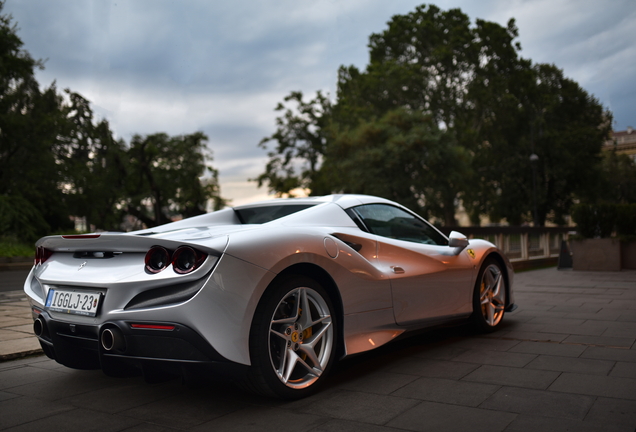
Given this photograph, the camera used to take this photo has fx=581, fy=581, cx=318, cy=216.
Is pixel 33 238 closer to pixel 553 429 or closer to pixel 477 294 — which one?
pixel 477 294

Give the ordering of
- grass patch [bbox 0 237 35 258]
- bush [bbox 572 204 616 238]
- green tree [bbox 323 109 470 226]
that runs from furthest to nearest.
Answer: green tree [bbox 323 109 470 226], grass patch [bbox 0 237 35 258], bush [bbox 572 204 616 238]

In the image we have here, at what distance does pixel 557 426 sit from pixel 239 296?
1.77 metres

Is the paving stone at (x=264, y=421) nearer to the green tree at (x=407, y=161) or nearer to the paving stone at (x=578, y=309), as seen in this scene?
the paving stone at (x=578, y=309)

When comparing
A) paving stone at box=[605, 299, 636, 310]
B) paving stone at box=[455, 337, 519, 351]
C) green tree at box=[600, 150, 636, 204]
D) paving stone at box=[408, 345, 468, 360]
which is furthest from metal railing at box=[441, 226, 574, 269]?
green tree at box=[600, 150, 636, 204]

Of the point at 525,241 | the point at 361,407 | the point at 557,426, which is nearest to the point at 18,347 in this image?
the point at 361,407

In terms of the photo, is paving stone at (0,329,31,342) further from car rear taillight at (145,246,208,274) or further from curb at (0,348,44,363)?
car rear taillight at (145,246,208,274)

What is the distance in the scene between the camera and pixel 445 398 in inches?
139

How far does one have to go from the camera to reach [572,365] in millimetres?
4371

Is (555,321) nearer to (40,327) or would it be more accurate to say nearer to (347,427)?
(347,427)

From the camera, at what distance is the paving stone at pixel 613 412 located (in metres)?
3.02

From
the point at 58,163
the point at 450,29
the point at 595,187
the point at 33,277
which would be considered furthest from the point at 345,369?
the point at 595,187

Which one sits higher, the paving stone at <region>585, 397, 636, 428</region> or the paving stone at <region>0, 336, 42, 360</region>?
the paving stone at <region>0, 336, 42, 360</region>

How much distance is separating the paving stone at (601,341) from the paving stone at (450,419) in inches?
99.4

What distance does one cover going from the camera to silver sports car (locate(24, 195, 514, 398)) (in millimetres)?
3078
